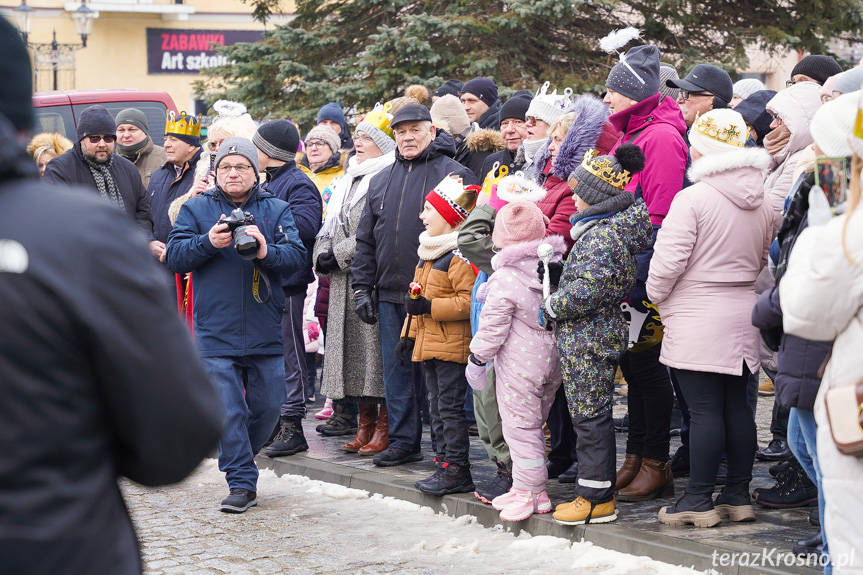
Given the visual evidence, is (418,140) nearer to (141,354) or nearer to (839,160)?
(839,160)

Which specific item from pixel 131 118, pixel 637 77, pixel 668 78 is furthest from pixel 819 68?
pixel 131 118

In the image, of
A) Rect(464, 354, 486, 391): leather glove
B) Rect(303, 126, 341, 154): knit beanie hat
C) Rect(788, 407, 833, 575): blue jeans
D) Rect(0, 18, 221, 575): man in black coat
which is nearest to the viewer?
Rect(0, 18, 221, 575): man in black coat

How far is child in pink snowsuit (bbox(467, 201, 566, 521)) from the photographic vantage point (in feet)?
19.3

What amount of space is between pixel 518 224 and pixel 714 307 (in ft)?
3.95

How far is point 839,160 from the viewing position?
3.64 meters

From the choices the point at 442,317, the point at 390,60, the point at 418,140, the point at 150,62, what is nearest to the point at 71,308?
the point at 442,317

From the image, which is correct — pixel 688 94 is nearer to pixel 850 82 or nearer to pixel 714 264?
pixel 850 82

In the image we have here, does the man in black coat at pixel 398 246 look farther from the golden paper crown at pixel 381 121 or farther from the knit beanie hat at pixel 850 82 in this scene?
the knit beanie hat at pixel 850 82

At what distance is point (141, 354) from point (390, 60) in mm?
14429

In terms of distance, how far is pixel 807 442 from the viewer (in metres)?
4.16

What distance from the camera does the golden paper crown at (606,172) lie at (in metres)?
5.61

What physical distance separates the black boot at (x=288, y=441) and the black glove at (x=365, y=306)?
3.78 ft

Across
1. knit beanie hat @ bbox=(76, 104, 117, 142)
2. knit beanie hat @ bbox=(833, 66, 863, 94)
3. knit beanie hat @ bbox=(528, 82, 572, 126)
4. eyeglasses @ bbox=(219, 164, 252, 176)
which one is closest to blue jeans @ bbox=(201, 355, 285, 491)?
eyeglasses @ bbox=(219, 164, 252, 176)

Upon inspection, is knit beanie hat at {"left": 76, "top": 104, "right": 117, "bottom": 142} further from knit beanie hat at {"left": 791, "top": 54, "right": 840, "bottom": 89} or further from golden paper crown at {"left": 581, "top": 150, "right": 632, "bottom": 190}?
knit beanie hat at {"left": 791, "top": 54, "right": 840, "bottom": 89}
